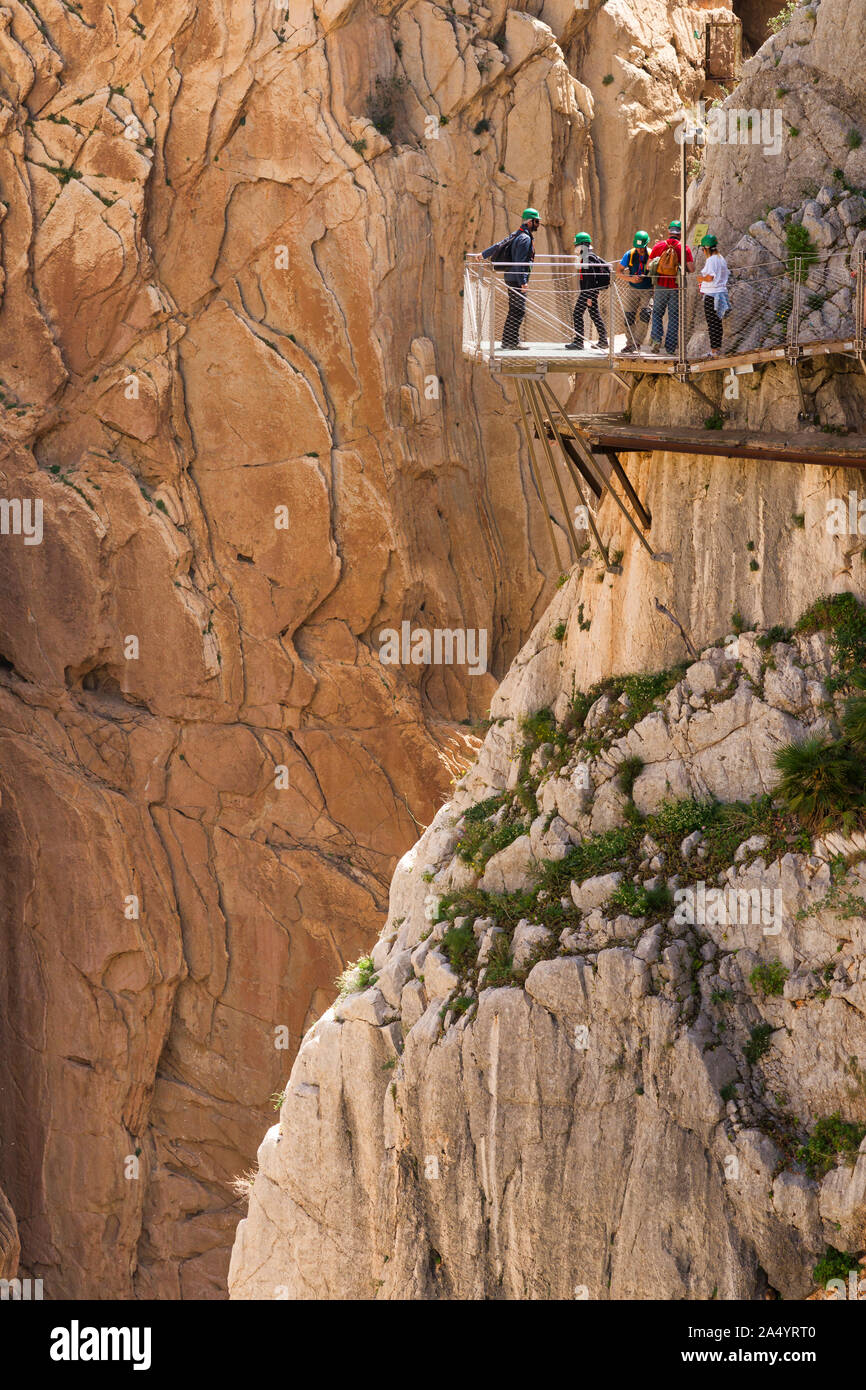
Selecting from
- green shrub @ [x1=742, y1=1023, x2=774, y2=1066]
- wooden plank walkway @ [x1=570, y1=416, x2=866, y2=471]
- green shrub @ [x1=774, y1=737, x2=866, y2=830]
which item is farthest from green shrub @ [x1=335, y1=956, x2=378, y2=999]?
wooden plank walkway @ [x1=570, y1=416, x2=866, y2=471]

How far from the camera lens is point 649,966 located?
15.1 metres

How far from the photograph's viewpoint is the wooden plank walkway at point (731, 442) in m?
14.9

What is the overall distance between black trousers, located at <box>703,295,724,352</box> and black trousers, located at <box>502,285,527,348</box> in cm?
250

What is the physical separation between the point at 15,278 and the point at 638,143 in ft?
45.2

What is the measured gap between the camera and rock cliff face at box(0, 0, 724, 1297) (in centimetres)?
3025

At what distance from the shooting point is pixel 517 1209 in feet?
50.8

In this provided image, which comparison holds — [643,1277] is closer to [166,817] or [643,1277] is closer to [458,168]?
[166,817]

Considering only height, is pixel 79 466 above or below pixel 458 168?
below

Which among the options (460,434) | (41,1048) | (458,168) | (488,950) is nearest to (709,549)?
(488,950)

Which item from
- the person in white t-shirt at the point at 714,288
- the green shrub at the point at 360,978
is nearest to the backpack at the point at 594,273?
the person in white t-shirt at the point at 714,288
